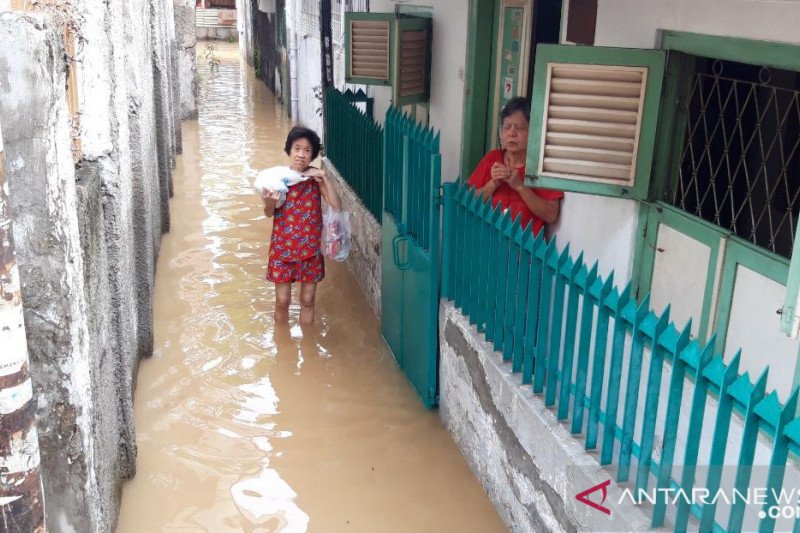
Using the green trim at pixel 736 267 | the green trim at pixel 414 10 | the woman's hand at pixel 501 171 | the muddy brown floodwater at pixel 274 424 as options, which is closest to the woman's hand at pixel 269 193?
the muddy brown floodwater at pixel 274 424

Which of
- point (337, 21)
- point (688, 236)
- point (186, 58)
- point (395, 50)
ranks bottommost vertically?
point (688, 236)

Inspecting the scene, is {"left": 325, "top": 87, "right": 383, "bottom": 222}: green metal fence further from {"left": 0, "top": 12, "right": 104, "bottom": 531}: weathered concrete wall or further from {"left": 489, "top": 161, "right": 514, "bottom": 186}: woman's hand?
{"left": 0, "top": 12, "right": 104, "bottom": 531}: weathered concrete wall

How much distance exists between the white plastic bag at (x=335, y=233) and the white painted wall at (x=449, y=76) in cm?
99

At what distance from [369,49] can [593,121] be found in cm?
397

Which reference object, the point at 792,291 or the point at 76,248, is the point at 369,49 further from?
the point at 792,291

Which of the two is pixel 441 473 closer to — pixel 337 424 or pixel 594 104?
pixel 337 424

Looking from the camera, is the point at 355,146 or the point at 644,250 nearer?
the point at 644,250

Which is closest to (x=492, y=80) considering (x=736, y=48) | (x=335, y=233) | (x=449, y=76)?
(x=449, y=76)

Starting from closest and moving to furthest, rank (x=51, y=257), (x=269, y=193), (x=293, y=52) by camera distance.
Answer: (x=51, y=257)
(x=269, y=193)
(x=293, y=52)

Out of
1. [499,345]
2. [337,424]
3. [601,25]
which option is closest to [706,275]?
[499,345]

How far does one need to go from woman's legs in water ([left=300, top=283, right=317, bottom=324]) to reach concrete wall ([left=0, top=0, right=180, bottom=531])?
173cm

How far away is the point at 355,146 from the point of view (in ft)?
25.0

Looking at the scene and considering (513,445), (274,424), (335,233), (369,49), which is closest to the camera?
(513,445)

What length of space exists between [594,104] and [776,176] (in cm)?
91
